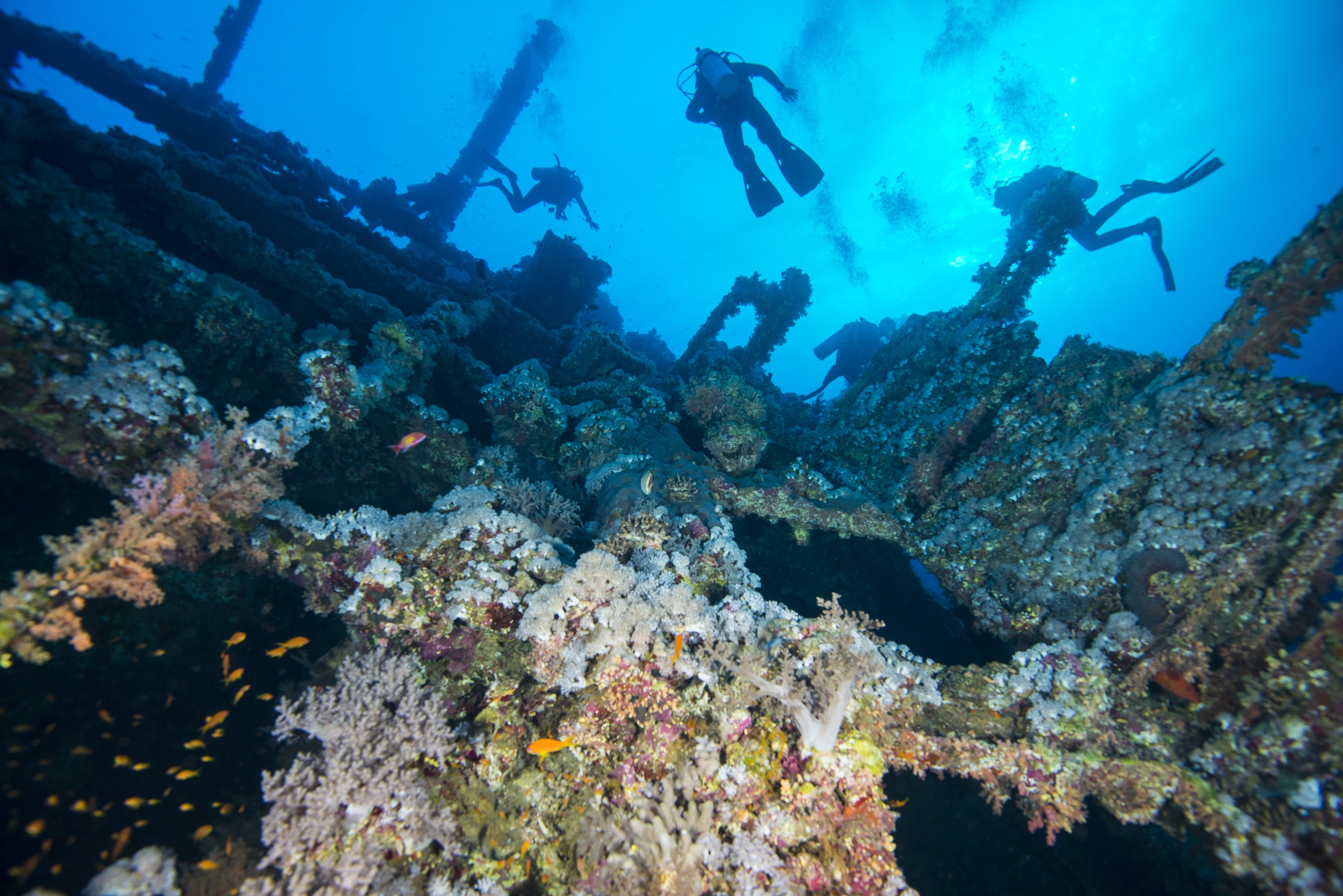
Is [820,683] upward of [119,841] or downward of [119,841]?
upward

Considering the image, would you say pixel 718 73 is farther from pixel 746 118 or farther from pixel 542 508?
pixel 542 508

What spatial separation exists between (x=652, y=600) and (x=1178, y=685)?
5254mm

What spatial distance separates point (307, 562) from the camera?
15.8 feet

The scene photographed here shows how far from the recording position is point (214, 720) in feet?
13.0

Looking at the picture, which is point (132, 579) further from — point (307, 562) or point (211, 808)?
point (211, 808)

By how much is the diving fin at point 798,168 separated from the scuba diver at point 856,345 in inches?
226

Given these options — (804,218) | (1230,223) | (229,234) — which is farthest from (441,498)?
(1230,223)

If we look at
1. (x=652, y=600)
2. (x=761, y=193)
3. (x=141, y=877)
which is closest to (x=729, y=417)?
(x=652, y=600)

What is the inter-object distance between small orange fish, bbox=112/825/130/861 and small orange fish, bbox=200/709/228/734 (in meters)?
0.70

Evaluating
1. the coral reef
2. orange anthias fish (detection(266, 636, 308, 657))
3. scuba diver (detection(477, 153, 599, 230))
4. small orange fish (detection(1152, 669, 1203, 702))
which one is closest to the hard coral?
small orange fish (detection(1152, 669, 1203, 702))

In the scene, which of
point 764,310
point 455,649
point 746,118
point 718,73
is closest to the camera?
point 455,649

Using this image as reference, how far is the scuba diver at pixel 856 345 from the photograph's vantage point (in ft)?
60.9

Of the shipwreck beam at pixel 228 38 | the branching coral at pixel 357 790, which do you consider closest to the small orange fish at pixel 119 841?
the branching coral at pixel 357 790

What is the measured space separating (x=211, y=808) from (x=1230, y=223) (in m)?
71.4
